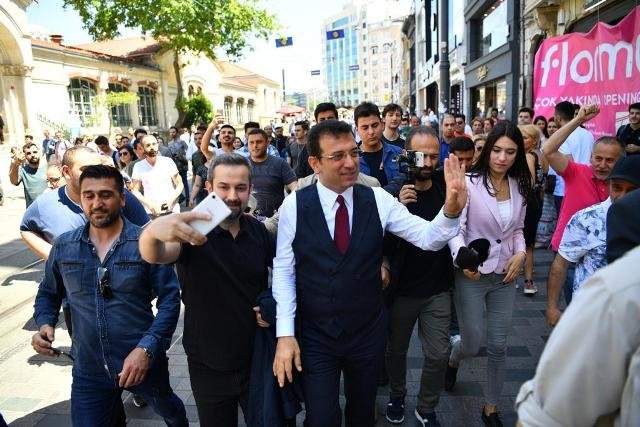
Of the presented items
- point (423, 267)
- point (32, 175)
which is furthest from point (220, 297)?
point (32, 175)

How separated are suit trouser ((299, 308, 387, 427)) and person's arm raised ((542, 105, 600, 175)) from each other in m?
1.97

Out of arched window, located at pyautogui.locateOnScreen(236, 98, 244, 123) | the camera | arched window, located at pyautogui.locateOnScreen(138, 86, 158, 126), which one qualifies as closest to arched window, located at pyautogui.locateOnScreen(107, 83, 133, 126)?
arched window, located at pyautogui.locateOnScreen(138, 86, 158, 126)

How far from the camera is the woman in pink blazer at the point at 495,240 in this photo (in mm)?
3016

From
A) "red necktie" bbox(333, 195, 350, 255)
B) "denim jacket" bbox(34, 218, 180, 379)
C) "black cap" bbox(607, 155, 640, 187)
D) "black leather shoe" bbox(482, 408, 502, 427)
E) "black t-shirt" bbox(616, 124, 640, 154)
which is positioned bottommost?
"black leather shoe" bbox(482, 408, 502, 427)

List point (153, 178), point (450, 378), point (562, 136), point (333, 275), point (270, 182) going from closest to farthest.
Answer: point (333, 275), point (562, 136), point (450, 378), point (270, 182), point (153, 178)

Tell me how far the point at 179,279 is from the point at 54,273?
74cm

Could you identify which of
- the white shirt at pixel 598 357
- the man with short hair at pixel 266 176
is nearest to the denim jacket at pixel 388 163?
the man with short hair at pixel 266 176

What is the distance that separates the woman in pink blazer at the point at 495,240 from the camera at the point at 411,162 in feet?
1.34

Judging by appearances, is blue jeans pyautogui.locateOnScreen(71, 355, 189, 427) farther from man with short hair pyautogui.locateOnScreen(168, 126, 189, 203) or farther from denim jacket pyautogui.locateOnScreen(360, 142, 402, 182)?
man with short hair pyautogui.locateOnScreen(168, 126, 189, 203)

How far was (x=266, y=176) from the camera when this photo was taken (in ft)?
17.4

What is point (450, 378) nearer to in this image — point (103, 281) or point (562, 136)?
point (562, 136)

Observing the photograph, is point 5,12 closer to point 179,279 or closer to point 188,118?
point 188,118

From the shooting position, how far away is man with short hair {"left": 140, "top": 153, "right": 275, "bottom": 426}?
2303 millimetres

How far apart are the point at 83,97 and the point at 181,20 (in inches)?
293
